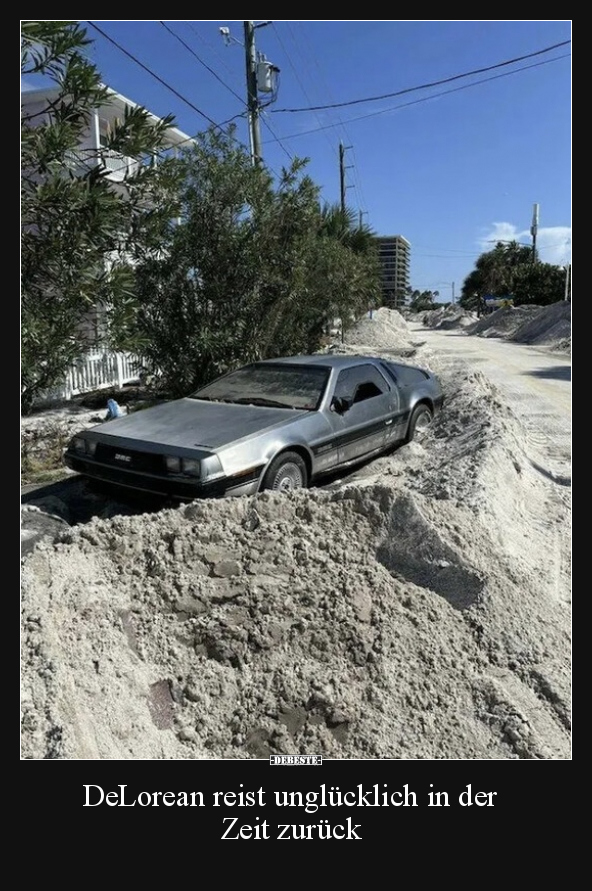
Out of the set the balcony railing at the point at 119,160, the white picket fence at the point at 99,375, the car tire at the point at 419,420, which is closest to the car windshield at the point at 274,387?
the car tire at the point at 419,420

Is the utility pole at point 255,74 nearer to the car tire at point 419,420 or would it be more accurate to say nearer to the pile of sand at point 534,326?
the car tire at point 419,420

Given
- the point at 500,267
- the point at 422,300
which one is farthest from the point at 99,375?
the point at 422,300

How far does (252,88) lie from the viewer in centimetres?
1548

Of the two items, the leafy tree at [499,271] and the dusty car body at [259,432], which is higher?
the leafy tree at [499,271]

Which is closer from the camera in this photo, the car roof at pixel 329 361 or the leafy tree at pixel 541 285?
the car roof at pixel 329 361

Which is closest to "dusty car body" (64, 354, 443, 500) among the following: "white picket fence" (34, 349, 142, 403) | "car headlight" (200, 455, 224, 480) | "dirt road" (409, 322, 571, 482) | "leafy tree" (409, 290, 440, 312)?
"car headlight" (200, 455, 224, 480)

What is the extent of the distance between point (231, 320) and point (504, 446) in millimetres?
5435

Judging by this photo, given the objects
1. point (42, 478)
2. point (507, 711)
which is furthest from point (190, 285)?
point (507, 711)

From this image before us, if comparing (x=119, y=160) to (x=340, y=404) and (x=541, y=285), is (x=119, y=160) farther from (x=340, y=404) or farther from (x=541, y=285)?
(x=541, y=285)

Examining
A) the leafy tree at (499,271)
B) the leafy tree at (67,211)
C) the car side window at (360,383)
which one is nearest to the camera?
the leafy tree at (67,211)

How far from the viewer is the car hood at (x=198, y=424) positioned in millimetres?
5336

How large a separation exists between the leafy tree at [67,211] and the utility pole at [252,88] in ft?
36.6

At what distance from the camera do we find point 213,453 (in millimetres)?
5004

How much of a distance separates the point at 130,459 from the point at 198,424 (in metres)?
0.71
